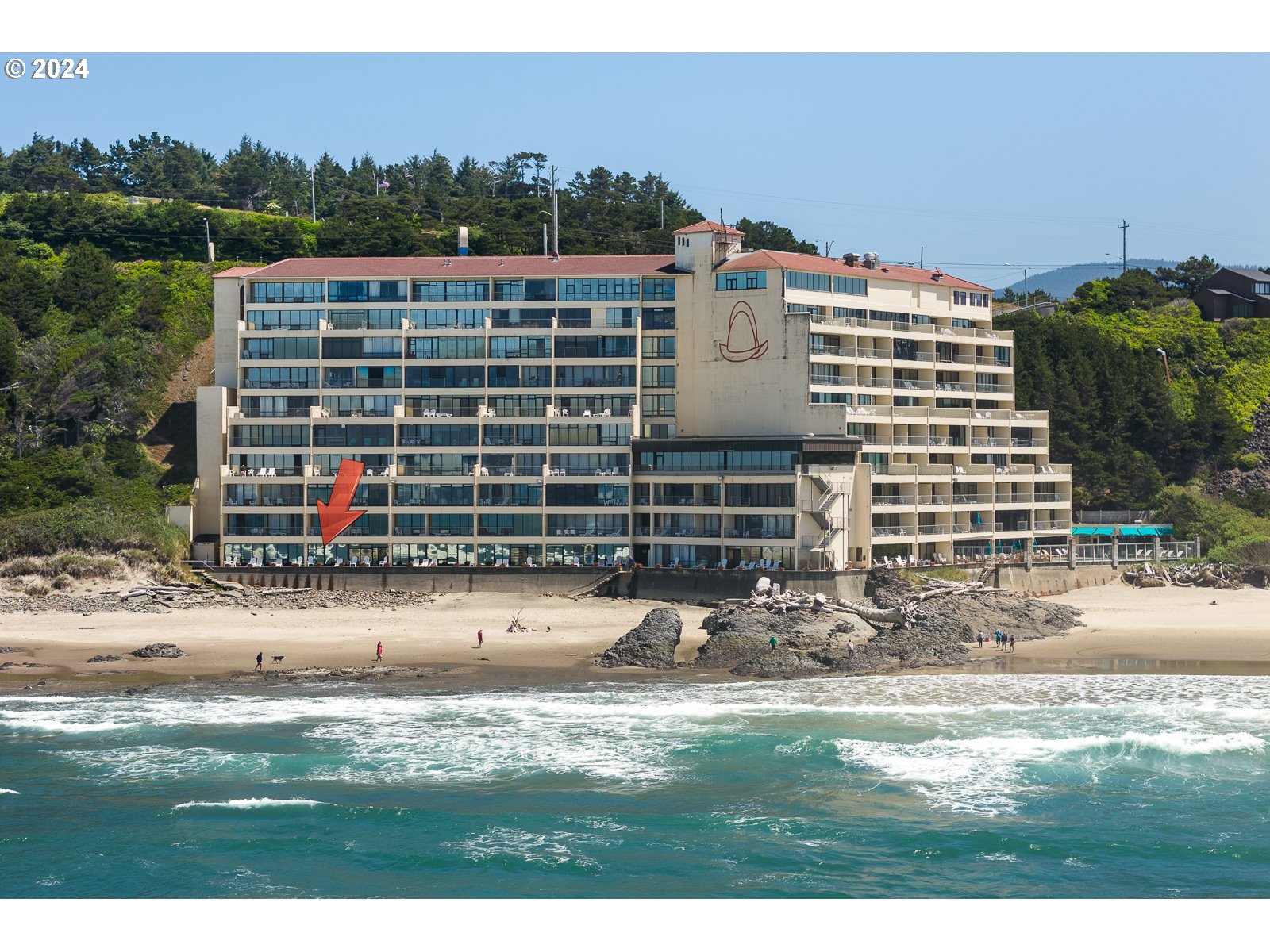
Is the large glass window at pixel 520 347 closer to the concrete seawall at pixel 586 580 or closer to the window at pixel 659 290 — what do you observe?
the window at pixel 659 290

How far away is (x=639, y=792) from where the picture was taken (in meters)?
47.2

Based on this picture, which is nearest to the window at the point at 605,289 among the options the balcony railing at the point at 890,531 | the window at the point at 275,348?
the window at the point at 275,348

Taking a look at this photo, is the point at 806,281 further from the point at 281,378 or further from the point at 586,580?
the point at 281,378

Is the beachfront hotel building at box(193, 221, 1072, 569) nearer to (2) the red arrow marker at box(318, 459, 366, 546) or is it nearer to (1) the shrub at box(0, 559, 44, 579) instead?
(2) the red arrow marker at box(318, 459, 366, 546)

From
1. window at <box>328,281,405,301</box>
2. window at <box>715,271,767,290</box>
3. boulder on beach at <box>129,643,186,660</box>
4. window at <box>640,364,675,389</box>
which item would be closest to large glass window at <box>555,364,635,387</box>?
window at <box>640,364,675,389</box>

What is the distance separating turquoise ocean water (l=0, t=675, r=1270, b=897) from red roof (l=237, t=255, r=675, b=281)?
37.4 metres

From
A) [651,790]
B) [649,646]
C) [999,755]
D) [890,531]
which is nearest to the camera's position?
[651,790]

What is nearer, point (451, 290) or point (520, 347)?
point (520, 347)

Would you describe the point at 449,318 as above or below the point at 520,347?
above

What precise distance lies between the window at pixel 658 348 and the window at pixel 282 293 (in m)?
22.2

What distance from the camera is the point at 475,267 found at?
9488 centimetres

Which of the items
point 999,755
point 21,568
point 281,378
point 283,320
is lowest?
point 999,755

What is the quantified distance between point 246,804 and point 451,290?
52.4 meters

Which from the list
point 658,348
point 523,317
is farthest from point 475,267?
point 658,348
